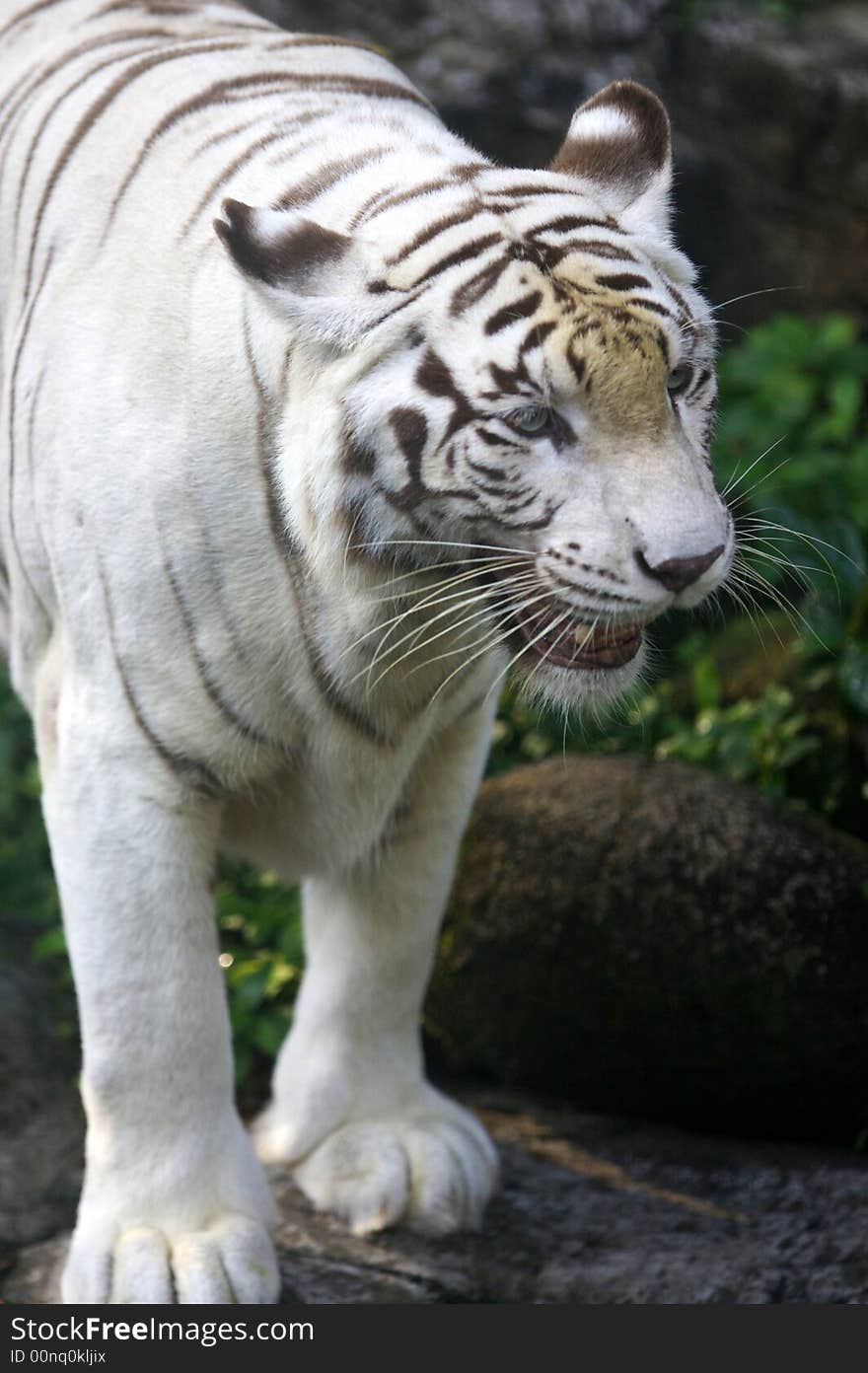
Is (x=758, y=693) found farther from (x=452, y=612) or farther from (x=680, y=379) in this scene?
(x=680, y=379)

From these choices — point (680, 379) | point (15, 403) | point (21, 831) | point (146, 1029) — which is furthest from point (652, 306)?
point (21, 831)

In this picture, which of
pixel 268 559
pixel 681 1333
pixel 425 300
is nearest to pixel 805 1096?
pixel 681 1333

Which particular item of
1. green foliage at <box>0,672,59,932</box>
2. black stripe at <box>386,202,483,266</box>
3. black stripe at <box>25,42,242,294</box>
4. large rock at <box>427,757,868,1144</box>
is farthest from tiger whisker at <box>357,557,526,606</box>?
green foliage at <box>0,672,59,932</box>

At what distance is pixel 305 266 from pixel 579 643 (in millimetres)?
591

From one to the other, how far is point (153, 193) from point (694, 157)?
3758mm

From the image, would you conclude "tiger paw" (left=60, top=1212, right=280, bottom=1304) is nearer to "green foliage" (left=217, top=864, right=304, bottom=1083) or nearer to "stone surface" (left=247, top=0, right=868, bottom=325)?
"green foliage" (left=217, top=864, right=304, bottom=1083)

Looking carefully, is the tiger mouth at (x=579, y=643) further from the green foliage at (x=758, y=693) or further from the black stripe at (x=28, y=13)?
the black stripe at (x=28, y=13)

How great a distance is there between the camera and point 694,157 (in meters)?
5.94

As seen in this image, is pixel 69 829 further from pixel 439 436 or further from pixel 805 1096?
pixel 805 1096

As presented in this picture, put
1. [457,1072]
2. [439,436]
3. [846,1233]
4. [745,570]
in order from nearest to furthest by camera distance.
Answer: [439,436] < [745,570] < [846,1233] < [457,1072]

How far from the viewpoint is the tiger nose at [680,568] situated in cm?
206

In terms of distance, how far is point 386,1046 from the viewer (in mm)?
3131

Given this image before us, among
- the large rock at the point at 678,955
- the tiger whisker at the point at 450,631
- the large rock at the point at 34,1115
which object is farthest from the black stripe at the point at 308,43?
the large rock at the point at 34,1115

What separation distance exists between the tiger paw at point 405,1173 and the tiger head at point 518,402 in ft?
3.71
